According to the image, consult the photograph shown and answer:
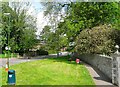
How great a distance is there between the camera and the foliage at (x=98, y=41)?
23516mm

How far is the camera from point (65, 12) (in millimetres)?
35188

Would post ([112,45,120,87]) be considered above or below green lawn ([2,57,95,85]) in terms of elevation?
above

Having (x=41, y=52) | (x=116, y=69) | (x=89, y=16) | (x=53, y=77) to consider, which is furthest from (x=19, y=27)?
(x=116, y=69)

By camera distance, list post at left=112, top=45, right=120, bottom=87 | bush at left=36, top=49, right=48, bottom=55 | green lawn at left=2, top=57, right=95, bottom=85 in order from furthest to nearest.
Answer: bush at left=36, top=49, right=48, bottom=55
green lawn at left=2, top=57, right=95, bottom=85
post at left=112, top=45, right=120, bottom=87

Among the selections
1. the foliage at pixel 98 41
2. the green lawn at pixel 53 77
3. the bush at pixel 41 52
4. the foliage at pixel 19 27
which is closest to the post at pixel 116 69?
the green lawn at pixel 53 77

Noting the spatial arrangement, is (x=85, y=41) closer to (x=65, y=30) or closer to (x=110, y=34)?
(x=110, y=34)

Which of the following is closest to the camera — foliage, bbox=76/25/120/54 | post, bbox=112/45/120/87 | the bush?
post, bbox=112/45/120/87

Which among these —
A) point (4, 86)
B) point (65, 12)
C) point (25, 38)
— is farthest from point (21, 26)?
point (4, 86)

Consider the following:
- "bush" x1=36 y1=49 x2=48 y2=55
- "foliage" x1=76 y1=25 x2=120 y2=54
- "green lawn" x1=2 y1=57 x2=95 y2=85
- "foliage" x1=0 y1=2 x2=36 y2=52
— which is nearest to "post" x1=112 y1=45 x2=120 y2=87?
"green lawn" x1=2 y1=57 x2=95 y2=85

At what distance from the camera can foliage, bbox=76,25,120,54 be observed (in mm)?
23516

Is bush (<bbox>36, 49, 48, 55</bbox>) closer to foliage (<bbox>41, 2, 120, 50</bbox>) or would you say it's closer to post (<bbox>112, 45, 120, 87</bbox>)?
foliage (<bbox>41, 2, 120, 50</bbox>)

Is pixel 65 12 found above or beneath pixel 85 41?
above

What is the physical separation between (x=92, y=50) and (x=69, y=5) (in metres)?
11.7

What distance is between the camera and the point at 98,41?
2444 cm
